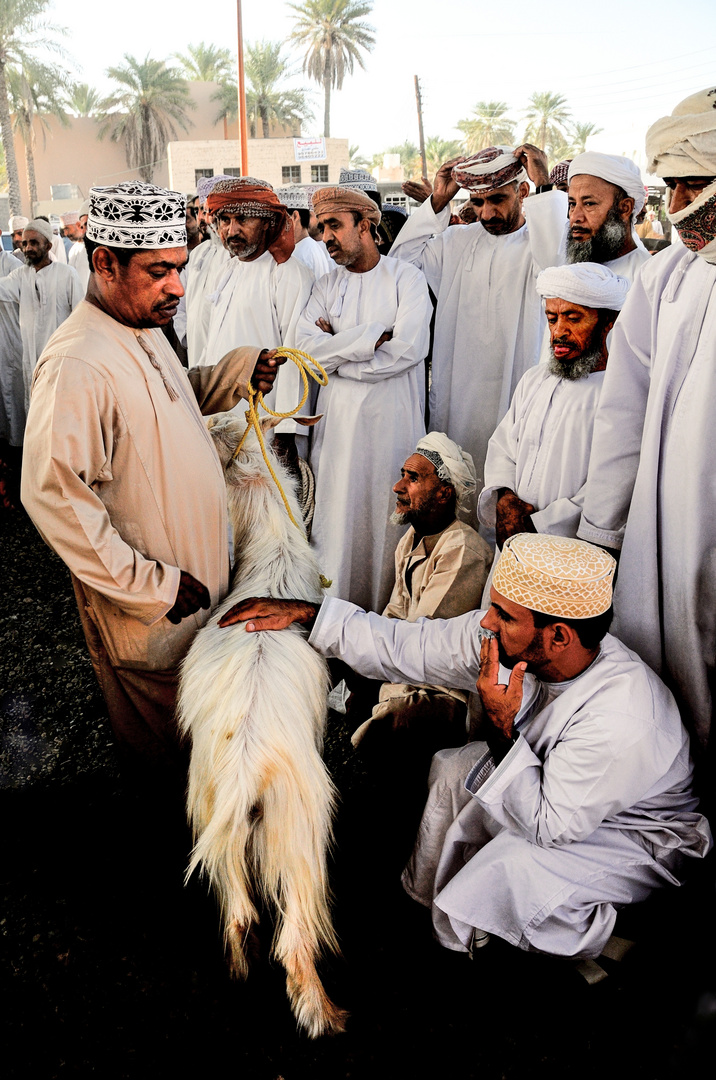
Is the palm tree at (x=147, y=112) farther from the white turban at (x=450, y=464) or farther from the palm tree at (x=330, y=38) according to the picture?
the white turban at (x=450, y=464)

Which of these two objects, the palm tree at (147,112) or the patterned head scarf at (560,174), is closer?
the patterned head scarf at (560,174)

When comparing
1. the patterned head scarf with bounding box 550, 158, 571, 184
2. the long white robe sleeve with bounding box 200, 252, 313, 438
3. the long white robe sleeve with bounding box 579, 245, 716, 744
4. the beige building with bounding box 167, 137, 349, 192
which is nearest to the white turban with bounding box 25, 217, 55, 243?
the long white robe sleeve with bounding box 200, 252, 313, 438

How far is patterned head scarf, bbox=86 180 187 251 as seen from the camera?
80.6 inches

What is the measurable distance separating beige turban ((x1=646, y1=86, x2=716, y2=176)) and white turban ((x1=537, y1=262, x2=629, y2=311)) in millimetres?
800

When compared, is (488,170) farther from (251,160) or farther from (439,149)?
(439,149)

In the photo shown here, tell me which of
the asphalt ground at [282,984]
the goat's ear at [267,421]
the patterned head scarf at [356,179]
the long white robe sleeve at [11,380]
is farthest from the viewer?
the long white robe sleeve at [11,380]

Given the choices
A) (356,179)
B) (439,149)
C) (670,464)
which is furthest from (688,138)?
(439,149)

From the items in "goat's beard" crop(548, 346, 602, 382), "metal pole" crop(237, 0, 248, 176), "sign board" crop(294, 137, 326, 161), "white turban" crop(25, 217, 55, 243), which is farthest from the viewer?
"metal pole" crop(237, 0, 248, 176)

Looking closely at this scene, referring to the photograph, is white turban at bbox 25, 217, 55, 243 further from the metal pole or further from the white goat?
the metal pole

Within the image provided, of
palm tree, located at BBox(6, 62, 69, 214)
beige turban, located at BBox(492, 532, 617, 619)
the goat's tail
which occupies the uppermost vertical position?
palm tree, located at BBox(6, 62, 69, 214)

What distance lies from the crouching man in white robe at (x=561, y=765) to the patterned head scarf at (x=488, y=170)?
2790 mm

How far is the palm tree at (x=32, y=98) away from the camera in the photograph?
29.4 meters

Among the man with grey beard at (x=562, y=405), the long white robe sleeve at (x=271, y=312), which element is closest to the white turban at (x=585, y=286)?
the man with grey beard at (x=562, y=405)

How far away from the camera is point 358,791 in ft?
10.2
